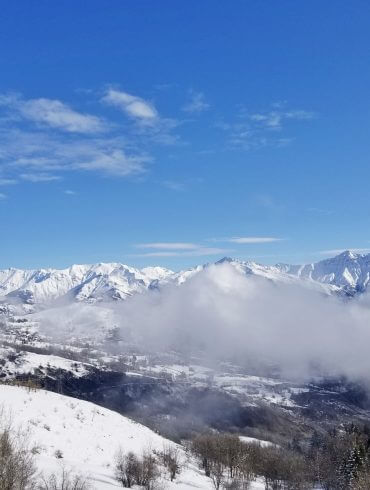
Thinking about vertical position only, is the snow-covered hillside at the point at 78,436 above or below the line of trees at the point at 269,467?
above

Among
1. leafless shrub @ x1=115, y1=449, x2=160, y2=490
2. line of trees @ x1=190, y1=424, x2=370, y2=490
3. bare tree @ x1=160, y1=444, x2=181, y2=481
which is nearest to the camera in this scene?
leafless shrub @ x1=115, y1=449, x2=160, y2=490

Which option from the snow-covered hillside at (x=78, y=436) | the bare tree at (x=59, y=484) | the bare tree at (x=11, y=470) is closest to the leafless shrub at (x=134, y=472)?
the snow-covered hillside at (x=78, y=436)

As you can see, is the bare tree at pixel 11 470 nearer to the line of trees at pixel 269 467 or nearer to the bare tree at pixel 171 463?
the bare tree at pixel 171 463

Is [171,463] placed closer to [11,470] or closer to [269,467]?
[11,470]

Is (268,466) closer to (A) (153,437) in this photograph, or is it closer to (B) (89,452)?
(A) (153,437)

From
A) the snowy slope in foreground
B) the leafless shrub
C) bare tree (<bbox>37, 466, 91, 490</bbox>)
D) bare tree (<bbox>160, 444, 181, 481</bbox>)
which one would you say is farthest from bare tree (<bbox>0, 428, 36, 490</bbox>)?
bare tree (<bbox>160, 444, 181, 481</bbox>)

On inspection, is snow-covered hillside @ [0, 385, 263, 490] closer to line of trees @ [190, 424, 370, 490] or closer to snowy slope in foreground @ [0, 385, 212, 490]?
snowy slope in foreground @ [0, 385, 212, 490]

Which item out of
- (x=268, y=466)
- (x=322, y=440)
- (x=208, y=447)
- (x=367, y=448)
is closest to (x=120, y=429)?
(x=208, y=447)

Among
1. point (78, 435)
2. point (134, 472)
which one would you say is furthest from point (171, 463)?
point (78, 435)
